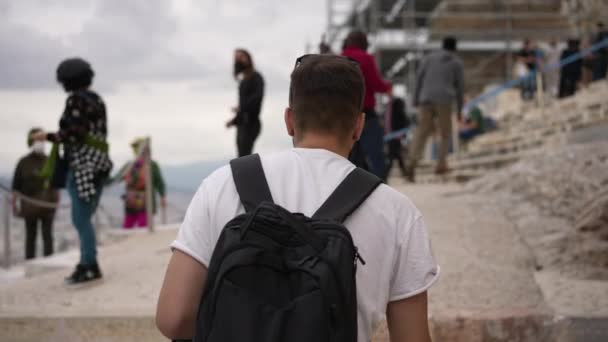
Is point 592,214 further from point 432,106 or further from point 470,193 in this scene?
point 432,106

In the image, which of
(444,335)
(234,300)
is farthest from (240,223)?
(444,335)

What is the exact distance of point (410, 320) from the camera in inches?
61.6

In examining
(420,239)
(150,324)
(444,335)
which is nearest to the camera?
(420,239)

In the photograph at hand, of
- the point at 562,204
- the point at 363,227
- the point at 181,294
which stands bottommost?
the point at 562,204

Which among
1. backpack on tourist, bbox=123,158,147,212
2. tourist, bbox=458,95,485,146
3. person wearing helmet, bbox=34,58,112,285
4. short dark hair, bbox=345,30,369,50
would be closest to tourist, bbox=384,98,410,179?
tourist, bbox=458,95,485,146

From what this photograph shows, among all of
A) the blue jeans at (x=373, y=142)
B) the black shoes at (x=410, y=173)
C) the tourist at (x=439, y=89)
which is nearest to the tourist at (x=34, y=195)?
the blue jeans at (x=373, y=142)

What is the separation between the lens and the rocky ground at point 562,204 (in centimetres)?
449

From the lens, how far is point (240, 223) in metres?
1.44

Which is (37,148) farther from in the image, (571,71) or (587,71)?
(587,71)

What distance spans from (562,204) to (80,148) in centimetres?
395

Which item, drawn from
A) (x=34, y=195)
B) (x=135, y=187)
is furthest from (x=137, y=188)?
(x=34, y=195)

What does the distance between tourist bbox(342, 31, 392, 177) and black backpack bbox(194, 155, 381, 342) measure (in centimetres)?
362

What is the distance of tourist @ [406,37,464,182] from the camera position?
8.26 meters

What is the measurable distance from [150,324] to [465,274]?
209 centimetres
